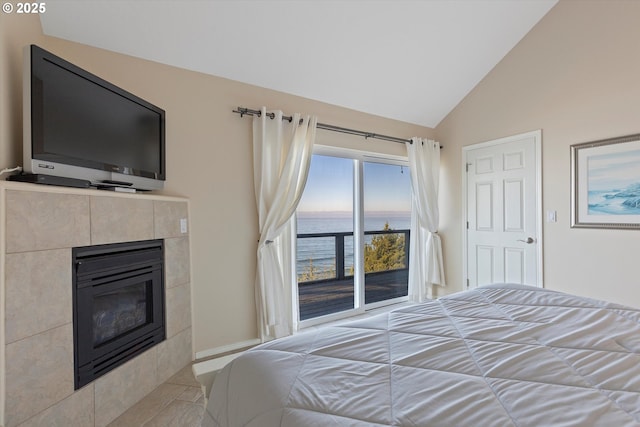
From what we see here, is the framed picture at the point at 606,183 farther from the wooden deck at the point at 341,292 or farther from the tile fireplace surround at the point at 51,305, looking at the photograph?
the tile fireplace surround at the point at 51,305

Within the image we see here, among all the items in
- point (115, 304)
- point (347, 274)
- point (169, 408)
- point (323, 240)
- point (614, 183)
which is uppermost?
point (614, 183)

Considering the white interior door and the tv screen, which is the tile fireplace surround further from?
the white interior door

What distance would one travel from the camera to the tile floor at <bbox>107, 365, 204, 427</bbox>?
5.70ft

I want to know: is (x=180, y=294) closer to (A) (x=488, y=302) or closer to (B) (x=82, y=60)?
(B) (x=82, y=60)

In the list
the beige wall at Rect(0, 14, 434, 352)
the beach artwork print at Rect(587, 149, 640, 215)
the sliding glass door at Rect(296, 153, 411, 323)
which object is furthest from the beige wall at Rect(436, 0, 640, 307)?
the beige wall at Rect(0, 14, 434, 352)

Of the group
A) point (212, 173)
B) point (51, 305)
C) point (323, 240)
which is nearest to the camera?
point (51, 305)

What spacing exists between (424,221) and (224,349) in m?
2.85

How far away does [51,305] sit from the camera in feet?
4.91

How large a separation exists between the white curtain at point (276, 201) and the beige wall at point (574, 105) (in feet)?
8.00

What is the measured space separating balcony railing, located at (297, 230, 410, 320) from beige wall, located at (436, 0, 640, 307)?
1.62 meters

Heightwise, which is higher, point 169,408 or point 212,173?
point 212,173

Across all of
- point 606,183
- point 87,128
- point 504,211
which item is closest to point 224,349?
point 87,128

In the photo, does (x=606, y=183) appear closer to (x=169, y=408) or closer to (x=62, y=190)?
(x=169, y=408)

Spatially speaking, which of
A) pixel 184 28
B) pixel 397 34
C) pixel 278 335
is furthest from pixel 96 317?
pixel 397 34
